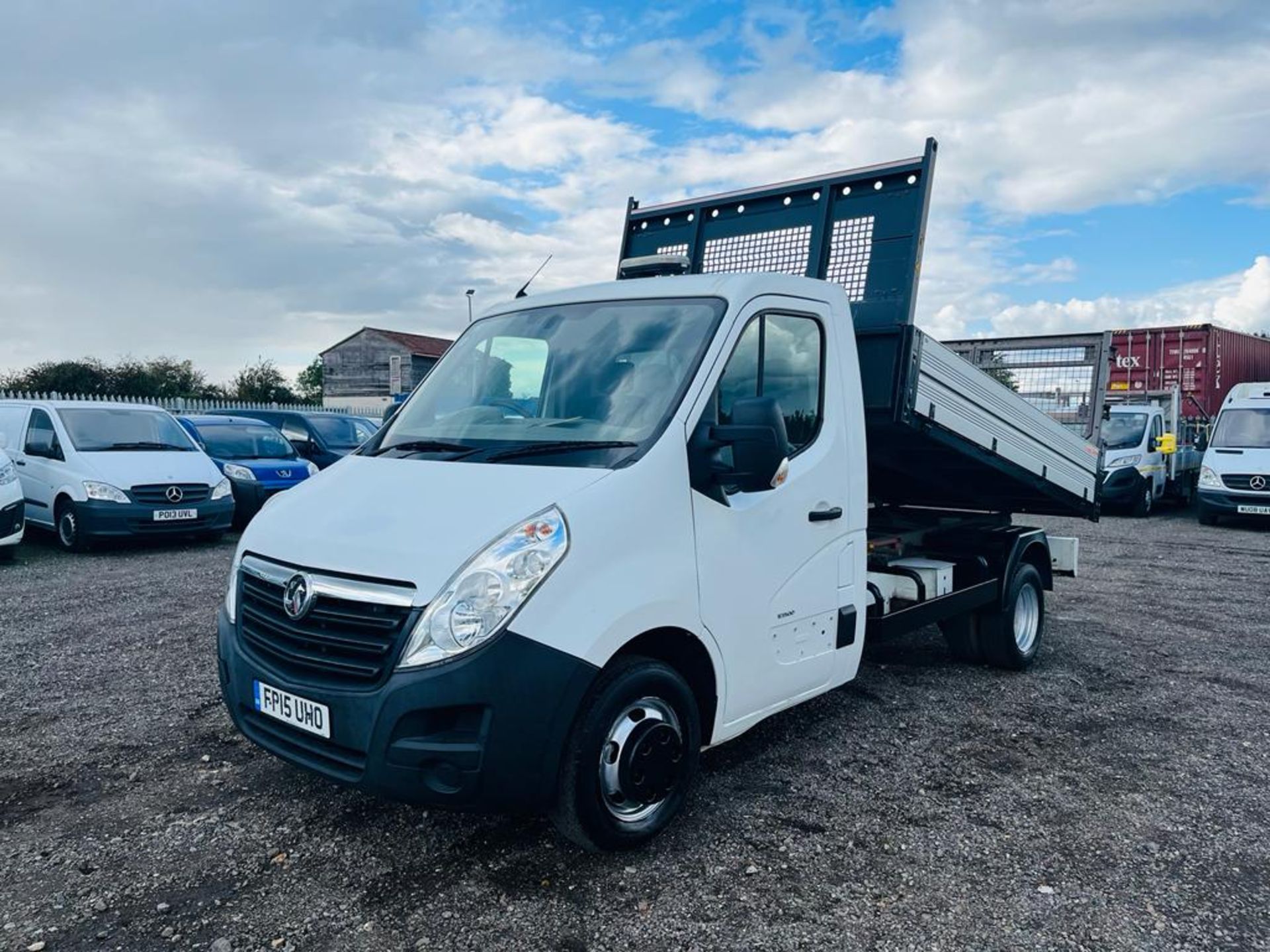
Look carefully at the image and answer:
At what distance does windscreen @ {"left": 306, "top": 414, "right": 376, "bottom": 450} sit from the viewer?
15.3 m

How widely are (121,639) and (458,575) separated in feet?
16.2

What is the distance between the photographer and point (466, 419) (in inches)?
154

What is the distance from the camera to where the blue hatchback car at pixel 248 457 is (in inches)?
483

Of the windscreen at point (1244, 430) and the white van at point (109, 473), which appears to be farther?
the windscreen at point (1244, 430)

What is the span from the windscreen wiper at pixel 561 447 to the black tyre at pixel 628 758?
785 mm

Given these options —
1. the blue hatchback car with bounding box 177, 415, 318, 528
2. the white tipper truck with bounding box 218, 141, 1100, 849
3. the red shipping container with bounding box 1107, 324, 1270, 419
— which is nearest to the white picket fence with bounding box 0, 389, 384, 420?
the blue hatchback car with bounding box 177, 415, 318, 528

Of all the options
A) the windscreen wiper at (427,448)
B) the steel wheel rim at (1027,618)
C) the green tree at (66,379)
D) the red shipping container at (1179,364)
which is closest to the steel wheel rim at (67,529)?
the windscreen wiper at (427,448)

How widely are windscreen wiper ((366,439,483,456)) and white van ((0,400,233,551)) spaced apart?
796cm

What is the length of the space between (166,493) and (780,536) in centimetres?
924

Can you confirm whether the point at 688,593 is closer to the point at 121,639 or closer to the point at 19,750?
the point at 19,750

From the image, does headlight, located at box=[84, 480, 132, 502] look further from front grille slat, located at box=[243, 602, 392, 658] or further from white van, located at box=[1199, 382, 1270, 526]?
white van, located at box=[1199, 382, 1270, 526]

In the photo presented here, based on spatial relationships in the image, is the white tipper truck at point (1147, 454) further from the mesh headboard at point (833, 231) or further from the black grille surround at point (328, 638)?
the black grille surround at point (328, 638)

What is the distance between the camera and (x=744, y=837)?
3.54 m

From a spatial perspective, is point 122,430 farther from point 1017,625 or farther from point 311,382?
point 311,382
